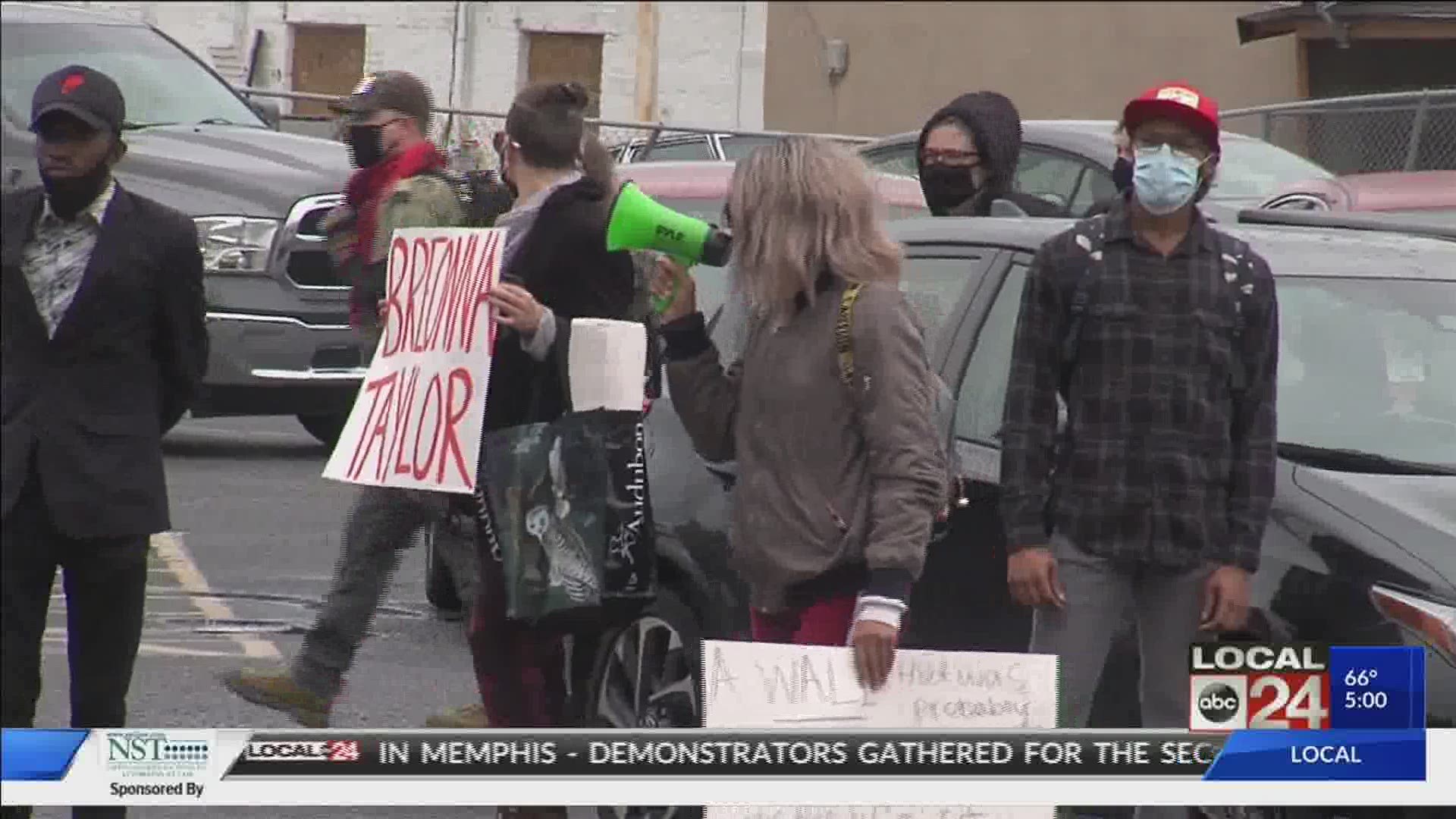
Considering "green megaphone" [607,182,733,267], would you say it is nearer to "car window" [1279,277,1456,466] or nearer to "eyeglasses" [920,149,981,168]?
"car window" [1279,277,1456,466]

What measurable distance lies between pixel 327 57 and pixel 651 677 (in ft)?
63.0

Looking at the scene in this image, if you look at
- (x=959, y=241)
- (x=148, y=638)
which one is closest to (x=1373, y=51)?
(x=148, y=638)

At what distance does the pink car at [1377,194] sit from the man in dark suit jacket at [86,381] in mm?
5257

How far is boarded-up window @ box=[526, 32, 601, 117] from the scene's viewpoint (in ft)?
83.6

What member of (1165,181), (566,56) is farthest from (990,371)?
(566,56)

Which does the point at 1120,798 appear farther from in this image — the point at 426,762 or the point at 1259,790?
the point at 426,762

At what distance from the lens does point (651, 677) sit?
6.43 m

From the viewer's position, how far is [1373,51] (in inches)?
936

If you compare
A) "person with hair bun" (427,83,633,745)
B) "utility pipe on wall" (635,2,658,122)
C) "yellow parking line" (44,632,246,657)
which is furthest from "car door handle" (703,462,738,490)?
"utility pipe on wall" (635,2,658,122)

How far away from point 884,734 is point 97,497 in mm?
1774

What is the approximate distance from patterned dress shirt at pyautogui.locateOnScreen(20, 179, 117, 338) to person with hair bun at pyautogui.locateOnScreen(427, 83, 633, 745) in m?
0.88

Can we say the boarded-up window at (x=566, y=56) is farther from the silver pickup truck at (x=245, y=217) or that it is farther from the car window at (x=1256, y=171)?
the car window at (x=1256, y=171)

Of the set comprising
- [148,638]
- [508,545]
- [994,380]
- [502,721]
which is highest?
[994,380]

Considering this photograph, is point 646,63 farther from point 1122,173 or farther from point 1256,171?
point 1122,173
